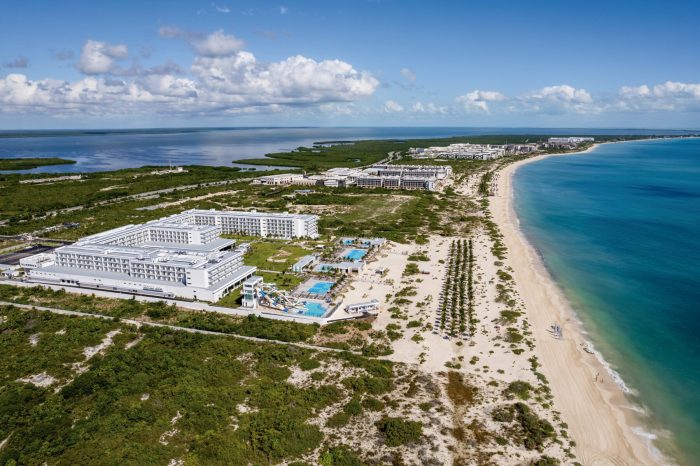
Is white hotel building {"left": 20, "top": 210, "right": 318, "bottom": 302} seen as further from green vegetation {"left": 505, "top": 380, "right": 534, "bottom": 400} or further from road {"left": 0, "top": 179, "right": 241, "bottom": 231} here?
road {"left": 0, "top": 179, "right": 241, "bottom": 231}

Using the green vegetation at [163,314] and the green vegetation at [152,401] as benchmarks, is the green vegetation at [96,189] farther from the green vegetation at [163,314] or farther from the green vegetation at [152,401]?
the green vegetation at [152,401]

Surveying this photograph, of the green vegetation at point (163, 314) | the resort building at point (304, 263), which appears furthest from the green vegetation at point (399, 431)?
the resort building at point (304, 263)

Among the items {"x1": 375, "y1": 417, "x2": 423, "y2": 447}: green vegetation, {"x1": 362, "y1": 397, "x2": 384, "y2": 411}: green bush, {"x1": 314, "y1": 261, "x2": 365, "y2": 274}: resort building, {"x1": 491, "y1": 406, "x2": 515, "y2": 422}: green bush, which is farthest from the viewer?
{"x1": 314, "y1": 261, "x2": 365, "y2": 274}: resort building

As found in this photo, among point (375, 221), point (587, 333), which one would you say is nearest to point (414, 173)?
point (375, 221)

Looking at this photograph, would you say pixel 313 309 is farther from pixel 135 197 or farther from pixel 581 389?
pixel 135 197

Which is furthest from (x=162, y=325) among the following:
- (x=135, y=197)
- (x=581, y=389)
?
(x=135, y=197)

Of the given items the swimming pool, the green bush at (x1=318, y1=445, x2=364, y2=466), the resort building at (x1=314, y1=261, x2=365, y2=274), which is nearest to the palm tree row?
the resort building at (x1=314, y1=261, x2=365, y2=274)
